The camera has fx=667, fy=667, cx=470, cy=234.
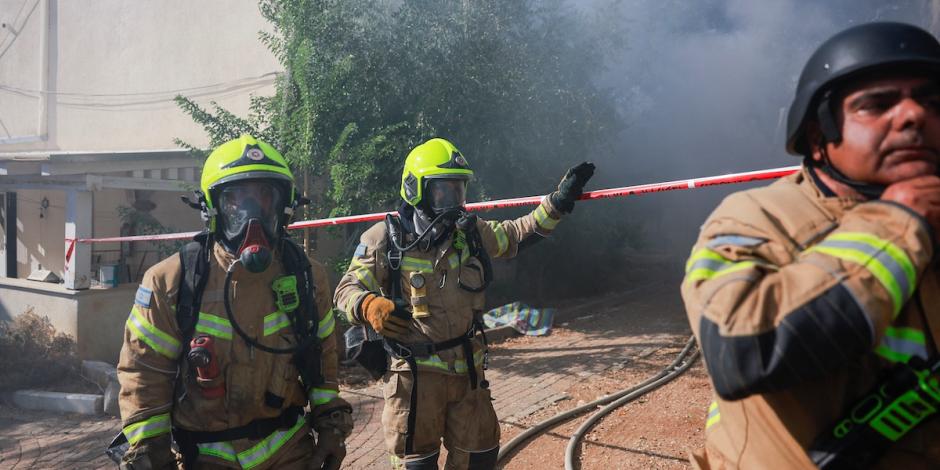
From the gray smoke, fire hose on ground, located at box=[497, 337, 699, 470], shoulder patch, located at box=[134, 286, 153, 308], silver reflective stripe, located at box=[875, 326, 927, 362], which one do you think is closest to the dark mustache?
silver reflective stripe, located at box=[875, 326, 927, 362]

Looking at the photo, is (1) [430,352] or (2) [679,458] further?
(2) [679,458]

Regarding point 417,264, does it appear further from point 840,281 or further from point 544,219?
point 840,281

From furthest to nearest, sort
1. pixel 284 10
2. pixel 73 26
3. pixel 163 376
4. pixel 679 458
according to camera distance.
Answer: pixel 73 26 → pixel 284 10 → pixel 679 458 → pixel 163 376

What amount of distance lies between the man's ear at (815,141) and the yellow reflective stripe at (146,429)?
244 centimetres

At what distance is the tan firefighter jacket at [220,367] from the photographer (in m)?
2.62

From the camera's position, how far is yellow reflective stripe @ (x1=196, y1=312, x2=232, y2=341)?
2.71 meters

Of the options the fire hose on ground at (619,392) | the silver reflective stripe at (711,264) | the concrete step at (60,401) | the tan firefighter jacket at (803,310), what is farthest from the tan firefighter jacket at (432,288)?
the concrete step at (60,401)

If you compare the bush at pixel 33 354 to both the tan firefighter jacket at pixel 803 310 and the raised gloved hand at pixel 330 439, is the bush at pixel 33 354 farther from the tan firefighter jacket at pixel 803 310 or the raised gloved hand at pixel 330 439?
the tan firefighter jacket at pixel 803 310

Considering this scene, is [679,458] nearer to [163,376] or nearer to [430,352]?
[430,352]

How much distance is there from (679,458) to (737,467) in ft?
13.1

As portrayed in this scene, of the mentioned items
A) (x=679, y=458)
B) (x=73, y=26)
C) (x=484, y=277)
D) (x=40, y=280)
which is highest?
(x=73, y=26)

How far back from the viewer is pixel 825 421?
1.37 metres

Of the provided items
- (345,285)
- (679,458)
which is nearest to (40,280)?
(345,285)

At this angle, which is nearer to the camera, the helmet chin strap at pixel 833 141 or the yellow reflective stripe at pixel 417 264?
the helmet chin strap at pixel 833 141
